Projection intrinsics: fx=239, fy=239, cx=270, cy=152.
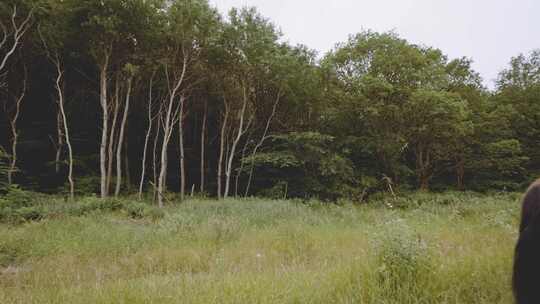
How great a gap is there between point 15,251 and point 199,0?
14.0 metres

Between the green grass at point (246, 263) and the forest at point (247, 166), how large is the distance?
34 mm

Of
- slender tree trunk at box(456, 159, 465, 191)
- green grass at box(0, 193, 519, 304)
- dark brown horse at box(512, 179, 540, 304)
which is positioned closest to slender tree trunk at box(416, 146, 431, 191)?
slender tree trunk at box(456, 159, 465, 191)

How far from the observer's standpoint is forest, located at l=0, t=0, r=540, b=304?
10.7 feet

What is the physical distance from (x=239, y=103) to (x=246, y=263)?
16208 millimetres

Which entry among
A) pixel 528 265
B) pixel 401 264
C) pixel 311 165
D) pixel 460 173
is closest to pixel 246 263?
pixel 401 264

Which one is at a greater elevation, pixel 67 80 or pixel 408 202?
pixel 67 80

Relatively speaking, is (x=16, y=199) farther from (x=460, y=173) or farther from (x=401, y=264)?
(x=460, y=173)

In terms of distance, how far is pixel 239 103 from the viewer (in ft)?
63.8

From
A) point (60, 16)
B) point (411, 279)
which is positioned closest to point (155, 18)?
point (60, 16)

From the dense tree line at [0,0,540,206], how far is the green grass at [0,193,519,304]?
736cm

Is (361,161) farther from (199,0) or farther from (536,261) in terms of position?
(536,261)

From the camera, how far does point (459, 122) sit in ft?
59.4

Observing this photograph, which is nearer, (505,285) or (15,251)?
→ (505,285)

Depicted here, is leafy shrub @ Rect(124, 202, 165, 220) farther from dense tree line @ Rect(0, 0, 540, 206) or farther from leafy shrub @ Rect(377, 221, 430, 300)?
leafy shrub @ Rect(377, 221, 430, 300)
